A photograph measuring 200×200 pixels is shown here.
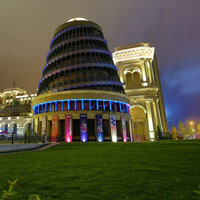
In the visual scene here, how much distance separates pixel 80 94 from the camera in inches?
1569

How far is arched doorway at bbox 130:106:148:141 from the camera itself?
54856mm

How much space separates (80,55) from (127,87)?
22.5 meters

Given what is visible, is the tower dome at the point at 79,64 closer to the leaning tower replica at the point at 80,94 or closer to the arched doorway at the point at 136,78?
the leaning tower replica at the point at 80,94

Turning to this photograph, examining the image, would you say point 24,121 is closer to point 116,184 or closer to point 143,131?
point 143,131

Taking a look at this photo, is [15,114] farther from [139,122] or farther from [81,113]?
[139,122]

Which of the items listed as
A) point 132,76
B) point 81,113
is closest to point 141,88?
point 132,76

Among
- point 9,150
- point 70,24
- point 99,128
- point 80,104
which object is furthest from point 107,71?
point 9,150

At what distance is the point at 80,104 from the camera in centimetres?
4038

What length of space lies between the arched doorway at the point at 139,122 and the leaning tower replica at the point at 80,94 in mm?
11585

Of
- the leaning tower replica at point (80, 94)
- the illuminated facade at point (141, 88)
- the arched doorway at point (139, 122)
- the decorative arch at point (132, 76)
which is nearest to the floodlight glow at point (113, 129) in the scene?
the leaning tower replica at point (80, 94)

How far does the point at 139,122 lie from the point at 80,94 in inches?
1205

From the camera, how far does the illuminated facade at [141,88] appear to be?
53.8 metres

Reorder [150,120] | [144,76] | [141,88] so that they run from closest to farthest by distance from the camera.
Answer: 1. [150,120]
2. [141,88]
3. [144,76]

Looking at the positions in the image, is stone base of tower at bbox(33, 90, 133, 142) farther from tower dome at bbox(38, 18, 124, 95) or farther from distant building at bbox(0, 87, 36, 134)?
distant building at bbox(0, 87, 36, 134)
